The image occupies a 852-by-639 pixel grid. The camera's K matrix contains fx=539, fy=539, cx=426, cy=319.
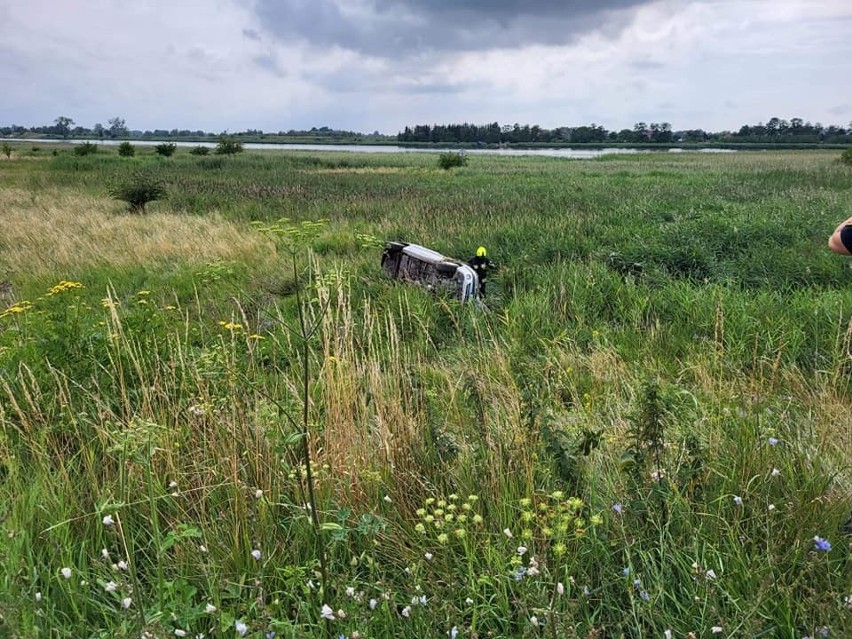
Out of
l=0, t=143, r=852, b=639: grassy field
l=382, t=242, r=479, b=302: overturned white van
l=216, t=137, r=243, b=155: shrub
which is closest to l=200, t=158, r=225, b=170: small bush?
l=216, t=137, r=243, b=155: shrub

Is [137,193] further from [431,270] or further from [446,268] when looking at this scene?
[446,268]

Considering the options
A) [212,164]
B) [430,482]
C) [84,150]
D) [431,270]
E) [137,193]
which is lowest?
[430,482]

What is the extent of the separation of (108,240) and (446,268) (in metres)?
8.56

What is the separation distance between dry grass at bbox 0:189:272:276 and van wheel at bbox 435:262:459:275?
177 inches

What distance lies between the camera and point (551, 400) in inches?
136

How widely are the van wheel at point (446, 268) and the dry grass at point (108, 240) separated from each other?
450 centimetres

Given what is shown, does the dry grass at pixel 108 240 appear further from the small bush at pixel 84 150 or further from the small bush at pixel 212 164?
the small bush at pixel 84 150

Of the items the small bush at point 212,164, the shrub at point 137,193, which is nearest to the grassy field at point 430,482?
the shrub at point 137,193

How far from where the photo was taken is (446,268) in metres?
Answer: 6.53

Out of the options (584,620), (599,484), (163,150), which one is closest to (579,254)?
(599,484)

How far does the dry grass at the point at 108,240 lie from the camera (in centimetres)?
977

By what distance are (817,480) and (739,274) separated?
563 cm

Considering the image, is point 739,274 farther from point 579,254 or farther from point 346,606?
point 346,606

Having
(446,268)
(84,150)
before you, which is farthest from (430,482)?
(84,150)
